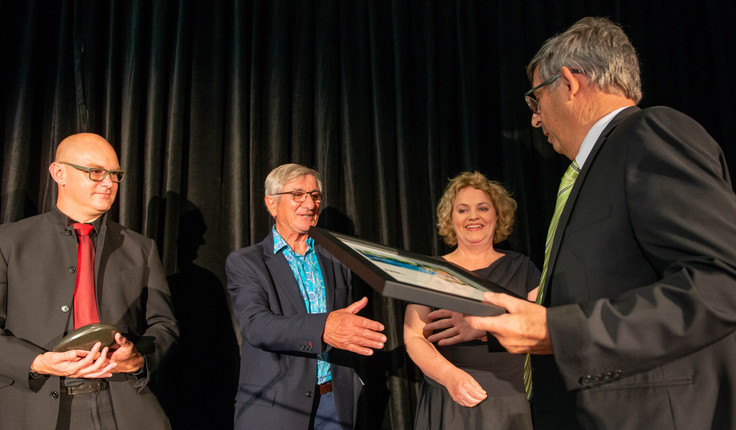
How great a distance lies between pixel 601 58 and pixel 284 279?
160 cm

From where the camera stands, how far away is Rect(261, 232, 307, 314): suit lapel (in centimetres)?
234

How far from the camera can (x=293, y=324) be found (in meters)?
2.01

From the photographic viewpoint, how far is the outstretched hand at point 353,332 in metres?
1.69

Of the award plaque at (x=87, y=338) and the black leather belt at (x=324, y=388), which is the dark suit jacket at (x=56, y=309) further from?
the black leather belt at (x=324, y=388)

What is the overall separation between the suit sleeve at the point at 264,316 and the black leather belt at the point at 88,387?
542 mm

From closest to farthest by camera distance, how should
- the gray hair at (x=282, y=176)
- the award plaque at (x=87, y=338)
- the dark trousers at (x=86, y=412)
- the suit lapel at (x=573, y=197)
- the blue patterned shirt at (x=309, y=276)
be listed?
the suit lapel at (x=573, y=197) < the award plaque at (x=87, y=338) < the dark trousers at (x=86, y=412) < the blue patterned shirt at (x=309, y=276) < the gray hair at (x=282, y=176)

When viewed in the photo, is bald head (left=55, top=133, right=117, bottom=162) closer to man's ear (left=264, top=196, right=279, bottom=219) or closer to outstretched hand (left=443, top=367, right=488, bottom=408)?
man's ear (left=264, top=196, right=279, bottom=219)

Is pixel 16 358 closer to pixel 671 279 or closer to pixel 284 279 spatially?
pixel 284 279

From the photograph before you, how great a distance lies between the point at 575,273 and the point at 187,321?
7.12 ft

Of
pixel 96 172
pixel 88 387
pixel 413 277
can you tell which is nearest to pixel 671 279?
pixel 413 277

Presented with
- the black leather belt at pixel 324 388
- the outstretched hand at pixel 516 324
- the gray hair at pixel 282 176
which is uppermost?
Answer: the gray hair at pixel 282 176

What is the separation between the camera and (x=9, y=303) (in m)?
1.91

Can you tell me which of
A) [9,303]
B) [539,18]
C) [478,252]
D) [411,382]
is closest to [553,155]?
[539,18]

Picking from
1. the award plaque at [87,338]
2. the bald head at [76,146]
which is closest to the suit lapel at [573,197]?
A: the award plaque at [87,338]
